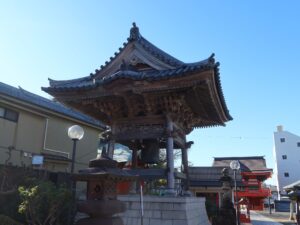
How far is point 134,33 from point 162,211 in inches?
268

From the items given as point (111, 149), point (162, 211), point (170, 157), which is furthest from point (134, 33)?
point (162, 211)

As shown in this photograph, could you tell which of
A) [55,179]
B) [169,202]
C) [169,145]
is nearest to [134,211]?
[169,202]

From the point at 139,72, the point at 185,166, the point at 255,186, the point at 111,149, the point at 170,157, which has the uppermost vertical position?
the point at 139,72

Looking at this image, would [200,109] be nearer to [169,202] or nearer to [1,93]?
[169,202]

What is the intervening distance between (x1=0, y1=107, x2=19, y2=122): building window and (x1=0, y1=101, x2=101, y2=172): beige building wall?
152 millimetres

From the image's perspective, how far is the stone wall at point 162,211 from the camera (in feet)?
27.4

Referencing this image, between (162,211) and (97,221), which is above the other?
(97,221)

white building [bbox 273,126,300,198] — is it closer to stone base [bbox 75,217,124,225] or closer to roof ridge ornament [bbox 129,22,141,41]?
roof ridge ornament [bbox 129,22,141,41]

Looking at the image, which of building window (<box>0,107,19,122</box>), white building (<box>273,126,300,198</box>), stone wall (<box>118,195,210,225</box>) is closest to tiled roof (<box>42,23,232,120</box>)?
stone wall (<box>118,195,210,225</box>)

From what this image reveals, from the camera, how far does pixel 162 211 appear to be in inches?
339

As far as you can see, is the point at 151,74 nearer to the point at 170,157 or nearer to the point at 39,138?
the point at 170,157

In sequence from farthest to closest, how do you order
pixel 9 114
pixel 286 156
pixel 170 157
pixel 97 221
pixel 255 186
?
pixel 286 156, pixel 255 186, pixel 9 114, pixel 170 157, pixel 97 221

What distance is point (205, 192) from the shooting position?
26953 millimetres

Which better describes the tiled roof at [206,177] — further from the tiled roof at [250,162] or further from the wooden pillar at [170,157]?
the tiled roof at [250,162]
